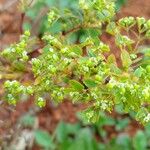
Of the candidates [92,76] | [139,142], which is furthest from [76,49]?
[139,142]

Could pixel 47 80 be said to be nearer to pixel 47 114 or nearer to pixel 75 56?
pixel 75 56

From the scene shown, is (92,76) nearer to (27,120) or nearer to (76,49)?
(76,49)

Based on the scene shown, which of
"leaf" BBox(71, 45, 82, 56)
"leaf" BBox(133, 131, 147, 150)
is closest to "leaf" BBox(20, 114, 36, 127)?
"leaf" BBox(133, 131, 147, 150)

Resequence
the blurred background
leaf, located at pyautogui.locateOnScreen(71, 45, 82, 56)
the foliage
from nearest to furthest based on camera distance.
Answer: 1. the foliage
2. leaf, located at pyautogui.locateOnScreen(71, 45, 82, 56)
3. the blurred background

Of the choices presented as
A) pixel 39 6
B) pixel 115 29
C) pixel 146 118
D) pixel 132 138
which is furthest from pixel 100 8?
pixel 132 138

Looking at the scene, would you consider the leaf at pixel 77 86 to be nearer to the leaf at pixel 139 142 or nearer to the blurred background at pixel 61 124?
the blurred background at pixel 61 124

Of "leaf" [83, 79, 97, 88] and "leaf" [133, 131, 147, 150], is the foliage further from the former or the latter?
"leaf" [133, 131, 147, 150]

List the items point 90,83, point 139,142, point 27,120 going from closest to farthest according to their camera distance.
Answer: point 90,83
point 139,142
point 27,120
